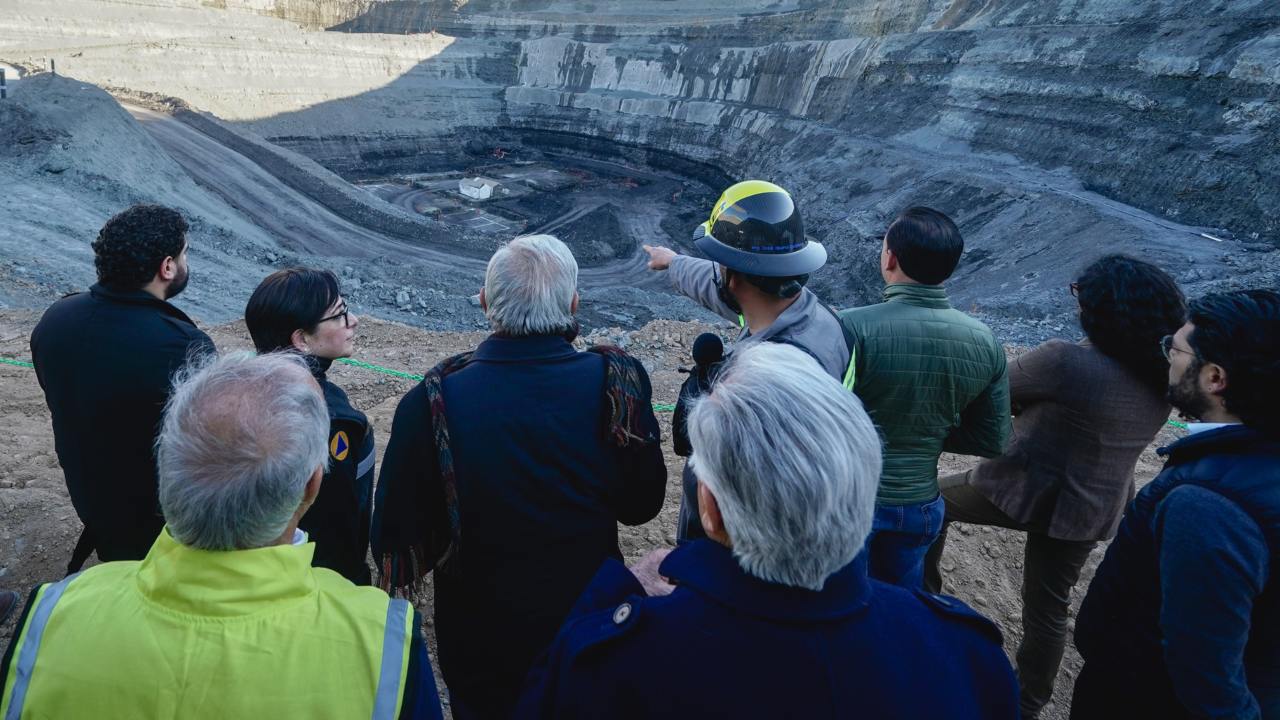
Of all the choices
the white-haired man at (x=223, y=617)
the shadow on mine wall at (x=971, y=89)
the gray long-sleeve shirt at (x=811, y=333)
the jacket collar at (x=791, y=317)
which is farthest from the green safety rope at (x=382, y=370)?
the shadow on mine wall at (x=971, y=89)

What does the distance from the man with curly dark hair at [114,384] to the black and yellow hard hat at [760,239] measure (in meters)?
1.84

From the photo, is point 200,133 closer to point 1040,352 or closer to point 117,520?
point 117,520

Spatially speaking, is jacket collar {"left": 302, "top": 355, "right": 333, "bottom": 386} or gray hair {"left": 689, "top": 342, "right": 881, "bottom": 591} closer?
gray hair {"left": 689, "top": 342, "right": 881, "bottom": 591}

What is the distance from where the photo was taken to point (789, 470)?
117cm

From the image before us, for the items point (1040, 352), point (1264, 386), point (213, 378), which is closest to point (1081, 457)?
→ point (1040, 352)

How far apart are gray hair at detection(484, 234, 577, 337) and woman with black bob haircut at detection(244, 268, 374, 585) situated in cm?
60

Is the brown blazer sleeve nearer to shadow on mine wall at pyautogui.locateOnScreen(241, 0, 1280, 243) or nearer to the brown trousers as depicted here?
the brown trousers

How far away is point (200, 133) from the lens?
21.4 m

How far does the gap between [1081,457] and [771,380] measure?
2.08m

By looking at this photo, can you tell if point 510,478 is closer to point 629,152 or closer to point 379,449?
point 379,449

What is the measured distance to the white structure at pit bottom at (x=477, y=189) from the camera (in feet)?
87.7

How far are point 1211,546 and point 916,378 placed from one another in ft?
3.22

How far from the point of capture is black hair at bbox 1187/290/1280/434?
5.76 feet

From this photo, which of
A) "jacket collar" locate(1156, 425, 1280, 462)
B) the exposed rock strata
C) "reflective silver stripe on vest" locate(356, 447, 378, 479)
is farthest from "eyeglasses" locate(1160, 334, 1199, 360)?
the exposed rock strata
